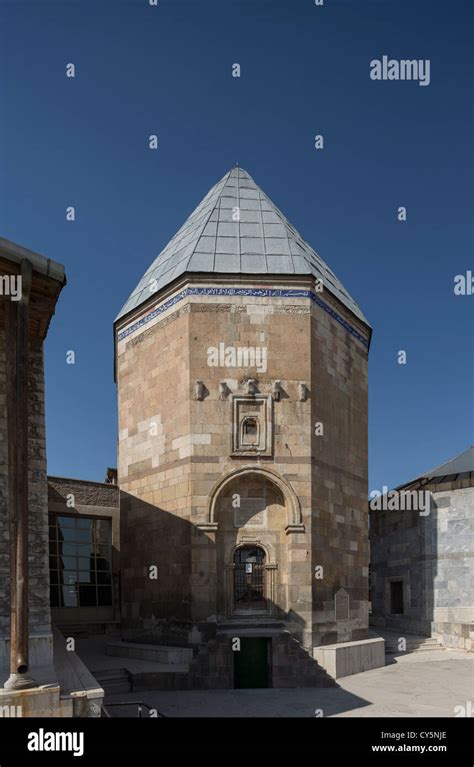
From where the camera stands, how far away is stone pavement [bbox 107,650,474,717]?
47.7ft

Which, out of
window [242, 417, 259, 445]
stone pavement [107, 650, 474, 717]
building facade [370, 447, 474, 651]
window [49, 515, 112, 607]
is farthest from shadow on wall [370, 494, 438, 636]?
window [49, 515, 112, 607]

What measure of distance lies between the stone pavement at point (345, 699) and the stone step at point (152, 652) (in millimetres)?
1009

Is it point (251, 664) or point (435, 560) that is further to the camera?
point (435, 560)

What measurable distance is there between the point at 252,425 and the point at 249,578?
4184 mm

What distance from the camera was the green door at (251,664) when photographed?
58.2ft

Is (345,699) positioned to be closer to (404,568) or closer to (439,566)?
(439,566)

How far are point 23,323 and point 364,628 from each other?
47.9 feet

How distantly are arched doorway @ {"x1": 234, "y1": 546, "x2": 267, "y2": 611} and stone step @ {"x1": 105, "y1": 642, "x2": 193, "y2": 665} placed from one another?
6.05ft

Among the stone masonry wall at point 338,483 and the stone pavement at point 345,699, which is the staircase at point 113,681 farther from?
the stone masonry wall at point 338,483

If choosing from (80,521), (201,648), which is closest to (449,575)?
(201,648)

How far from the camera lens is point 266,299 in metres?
19.8

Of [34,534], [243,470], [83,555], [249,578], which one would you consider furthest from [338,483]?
[34,534]

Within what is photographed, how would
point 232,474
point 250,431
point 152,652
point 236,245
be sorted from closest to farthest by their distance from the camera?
1. point 152,652
2. point 232,474
3. point 250,431
4. point 236,245

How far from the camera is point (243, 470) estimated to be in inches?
739
